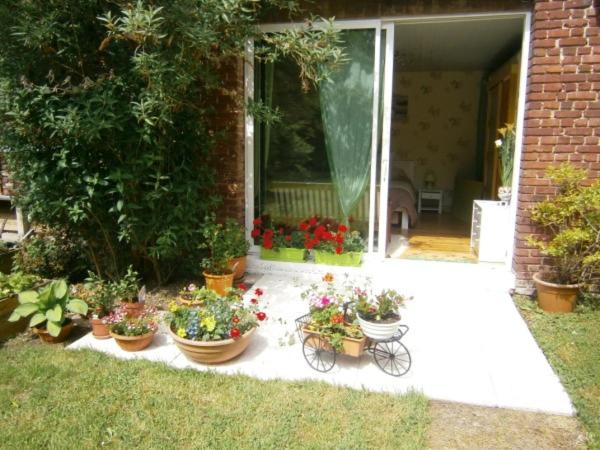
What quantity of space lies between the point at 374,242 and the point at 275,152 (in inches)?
54.5

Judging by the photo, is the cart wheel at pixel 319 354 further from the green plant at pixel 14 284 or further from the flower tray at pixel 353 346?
the green plant at pixel 14 284

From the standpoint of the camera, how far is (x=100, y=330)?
3297 mm

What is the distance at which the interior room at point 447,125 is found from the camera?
5508 millimetres

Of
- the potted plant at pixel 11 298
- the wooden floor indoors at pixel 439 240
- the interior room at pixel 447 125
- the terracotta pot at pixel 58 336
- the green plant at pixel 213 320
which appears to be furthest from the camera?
the interior room at pixel 447 125

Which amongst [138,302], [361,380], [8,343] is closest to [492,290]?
[361,380]

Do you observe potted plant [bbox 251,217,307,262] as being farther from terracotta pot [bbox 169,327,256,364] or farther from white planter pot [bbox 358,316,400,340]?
white planter pot [bbox 358,316,400,340]

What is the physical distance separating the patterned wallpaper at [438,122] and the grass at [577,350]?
514cm

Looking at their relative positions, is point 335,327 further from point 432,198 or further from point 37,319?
point 432,198

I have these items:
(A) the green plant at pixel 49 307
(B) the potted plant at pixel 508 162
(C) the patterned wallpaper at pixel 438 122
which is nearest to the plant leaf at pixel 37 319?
(A) the green plant at pixel 49 307

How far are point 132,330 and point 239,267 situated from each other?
1.49 meters

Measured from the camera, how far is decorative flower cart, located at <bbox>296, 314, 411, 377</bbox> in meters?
2.77

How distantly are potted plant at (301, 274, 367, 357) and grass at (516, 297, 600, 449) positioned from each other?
1.20 meters

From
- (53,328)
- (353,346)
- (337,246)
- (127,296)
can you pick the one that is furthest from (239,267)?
(353,346)

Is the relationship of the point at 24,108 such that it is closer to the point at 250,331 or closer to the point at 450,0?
the point at 250,331
